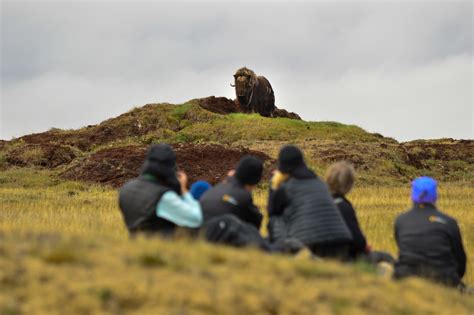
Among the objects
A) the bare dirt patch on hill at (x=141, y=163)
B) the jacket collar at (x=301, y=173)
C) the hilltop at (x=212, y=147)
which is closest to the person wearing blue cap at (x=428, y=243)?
the jacket collar at (x=301, y=173)

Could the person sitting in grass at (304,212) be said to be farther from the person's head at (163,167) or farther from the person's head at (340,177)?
the person's head at (163,167)

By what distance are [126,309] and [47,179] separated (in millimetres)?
25271

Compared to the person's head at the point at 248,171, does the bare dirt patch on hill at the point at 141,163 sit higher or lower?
higher

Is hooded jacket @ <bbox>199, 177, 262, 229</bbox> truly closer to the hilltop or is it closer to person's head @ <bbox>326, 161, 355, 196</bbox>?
person's head @ <bbox>326, 161, 355, 196</bbox>

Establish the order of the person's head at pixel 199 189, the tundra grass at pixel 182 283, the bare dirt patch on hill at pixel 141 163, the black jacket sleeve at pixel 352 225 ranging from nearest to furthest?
the tundra grass at pixel 182 283, the black jacket sleeve at pixel 352 225, the person's head at pixel 199 189, the bare dirt patch on hill at pixel 141 163

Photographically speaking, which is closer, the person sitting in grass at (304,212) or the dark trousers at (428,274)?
the person sitting in grass at (304,212)

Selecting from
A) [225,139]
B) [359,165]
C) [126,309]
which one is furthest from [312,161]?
[126,309]

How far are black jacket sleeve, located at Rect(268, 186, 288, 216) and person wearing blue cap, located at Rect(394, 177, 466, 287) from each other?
151 centimetres

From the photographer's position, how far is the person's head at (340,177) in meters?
A: 11.1

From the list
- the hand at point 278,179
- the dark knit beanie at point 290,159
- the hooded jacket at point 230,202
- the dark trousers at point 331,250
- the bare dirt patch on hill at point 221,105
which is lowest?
the dark trousers at point 331,250

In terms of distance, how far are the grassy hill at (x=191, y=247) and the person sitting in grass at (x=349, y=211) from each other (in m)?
0.92

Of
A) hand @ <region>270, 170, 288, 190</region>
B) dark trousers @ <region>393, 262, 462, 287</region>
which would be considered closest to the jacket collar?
hand @ <region>270, 170, 288, 190</region>

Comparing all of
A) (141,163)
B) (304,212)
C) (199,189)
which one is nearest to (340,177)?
(304,212)

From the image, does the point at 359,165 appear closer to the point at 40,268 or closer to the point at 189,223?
the point at 189,223
